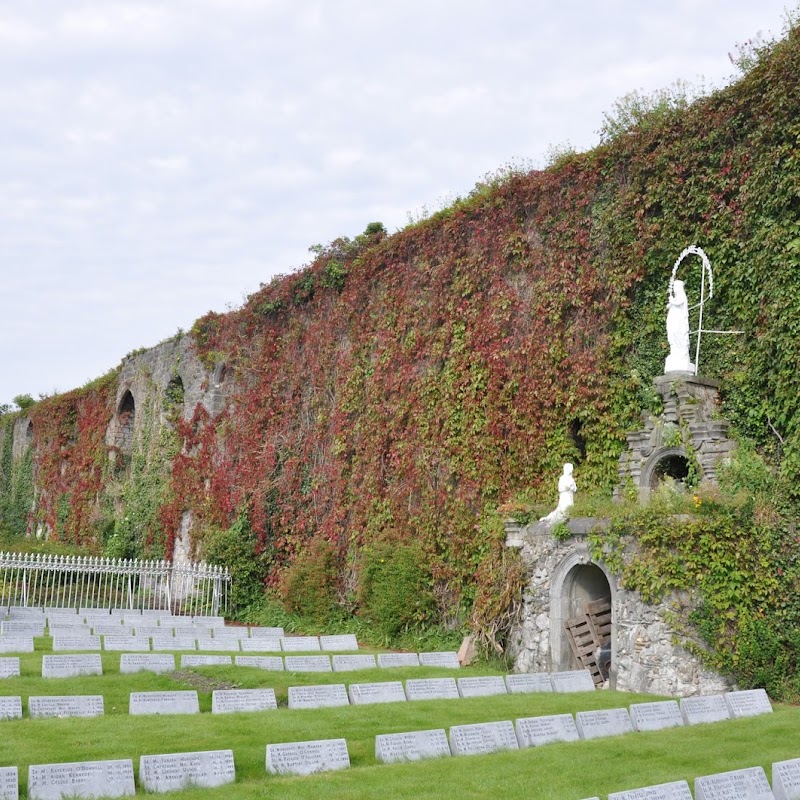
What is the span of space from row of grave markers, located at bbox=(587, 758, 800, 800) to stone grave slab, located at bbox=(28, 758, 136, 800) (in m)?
3.26

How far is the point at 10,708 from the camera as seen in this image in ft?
27.9

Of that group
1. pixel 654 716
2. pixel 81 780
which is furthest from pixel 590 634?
pixel 81 780

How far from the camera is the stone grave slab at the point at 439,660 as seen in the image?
1359cm

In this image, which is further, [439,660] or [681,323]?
[681,323]

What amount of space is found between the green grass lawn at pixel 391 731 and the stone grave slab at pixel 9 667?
0.15 meters

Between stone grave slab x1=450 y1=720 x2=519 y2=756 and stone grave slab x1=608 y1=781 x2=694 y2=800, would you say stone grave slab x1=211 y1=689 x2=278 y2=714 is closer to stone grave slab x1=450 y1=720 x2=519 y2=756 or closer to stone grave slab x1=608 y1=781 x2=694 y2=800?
stone grave slab x1=450 y1=720 x2=519 y2=756

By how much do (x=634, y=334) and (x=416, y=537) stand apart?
6.10m

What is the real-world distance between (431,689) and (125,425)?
84.4 ft

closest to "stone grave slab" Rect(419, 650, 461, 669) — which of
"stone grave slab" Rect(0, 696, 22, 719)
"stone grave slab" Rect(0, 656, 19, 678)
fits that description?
"stone grave slab" Rect(0, 656, 19, 678)

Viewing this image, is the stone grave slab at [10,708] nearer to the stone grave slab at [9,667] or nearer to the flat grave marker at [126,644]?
the stone grave slab at [9,667]

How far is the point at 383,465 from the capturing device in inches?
789

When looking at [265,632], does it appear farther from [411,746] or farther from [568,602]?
[411,746]

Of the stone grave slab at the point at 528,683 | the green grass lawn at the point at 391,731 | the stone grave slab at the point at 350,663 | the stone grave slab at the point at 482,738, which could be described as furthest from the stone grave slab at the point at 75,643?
the stone grave slab at the point at 482,738

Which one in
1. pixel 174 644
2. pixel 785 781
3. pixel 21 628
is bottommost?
pixel 785 781
